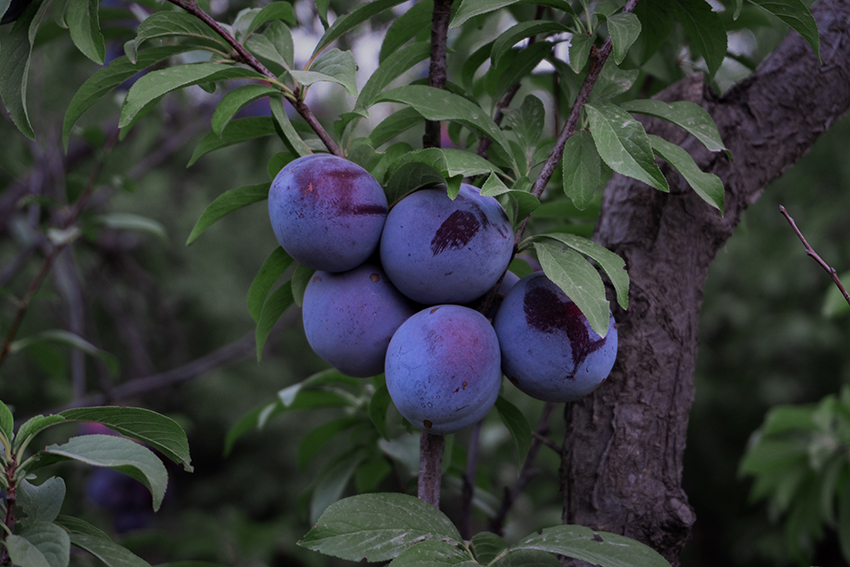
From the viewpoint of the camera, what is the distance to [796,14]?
0.59 metres

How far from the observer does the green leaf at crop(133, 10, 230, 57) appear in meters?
0.55

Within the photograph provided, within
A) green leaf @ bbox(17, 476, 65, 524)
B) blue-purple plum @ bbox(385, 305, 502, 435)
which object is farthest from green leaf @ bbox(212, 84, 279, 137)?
green leaf @ bbox(17, 476, 65, 524)

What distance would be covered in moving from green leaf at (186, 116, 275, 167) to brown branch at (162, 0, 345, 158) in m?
0.05

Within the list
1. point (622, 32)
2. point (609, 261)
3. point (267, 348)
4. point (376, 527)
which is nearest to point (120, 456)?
point (376, 527)

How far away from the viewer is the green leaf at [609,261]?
20.4 inches

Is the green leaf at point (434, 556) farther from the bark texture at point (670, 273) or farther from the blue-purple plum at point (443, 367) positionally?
the bark texture at point (670, 273)

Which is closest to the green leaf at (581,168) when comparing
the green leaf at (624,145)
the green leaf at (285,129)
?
the green leaf at (624,145)

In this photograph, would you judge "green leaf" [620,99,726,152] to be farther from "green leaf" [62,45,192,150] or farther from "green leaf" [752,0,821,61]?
"green leaf" [62,45,192,150]

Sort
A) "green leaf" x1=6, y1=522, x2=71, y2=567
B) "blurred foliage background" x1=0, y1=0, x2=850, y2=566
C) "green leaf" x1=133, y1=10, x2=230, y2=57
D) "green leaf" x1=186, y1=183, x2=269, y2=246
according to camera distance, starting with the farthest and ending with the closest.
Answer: "blurred foliage background" x1=0, y1=0, x2=850, y2=566
"green leaf" x1=186, y1=183, x2=269, y2=246
"green leaf" x1=133, y1=10, x2=230, y2=57
"green leaf" x1=6, y1=522, x2=71, y2=567

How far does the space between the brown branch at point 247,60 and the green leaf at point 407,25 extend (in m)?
0.11

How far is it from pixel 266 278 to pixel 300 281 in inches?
2.2

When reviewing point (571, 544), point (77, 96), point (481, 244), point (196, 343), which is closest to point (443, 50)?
point (481, 244)

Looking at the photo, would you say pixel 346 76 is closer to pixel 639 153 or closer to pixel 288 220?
pixel 288 220

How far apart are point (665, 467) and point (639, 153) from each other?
1.22 feet
